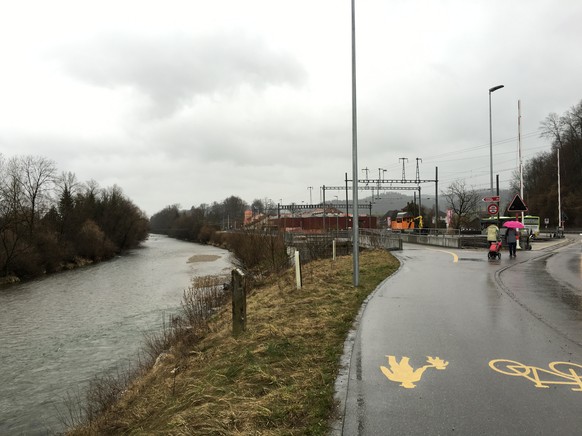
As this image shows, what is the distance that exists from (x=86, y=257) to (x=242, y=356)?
47558 millimetres

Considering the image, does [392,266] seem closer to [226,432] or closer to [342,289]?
[342,289]

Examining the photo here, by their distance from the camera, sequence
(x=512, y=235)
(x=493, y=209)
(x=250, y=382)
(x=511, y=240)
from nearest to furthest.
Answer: (x=250, y=382), (x=511, y=240), (x=512, y=235), (x=493, y=209)

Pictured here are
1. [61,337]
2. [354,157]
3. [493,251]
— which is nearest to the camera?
[354,157]

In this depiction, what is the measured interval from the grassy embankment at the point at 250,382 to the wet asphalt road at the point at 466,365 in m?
0.34

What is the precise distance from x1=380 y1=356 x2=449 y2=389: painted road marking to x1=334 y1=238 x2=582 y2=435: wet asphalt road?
12 mm

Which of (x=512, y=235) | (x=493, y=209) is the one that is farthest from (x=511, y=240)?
(x=493, y=209)

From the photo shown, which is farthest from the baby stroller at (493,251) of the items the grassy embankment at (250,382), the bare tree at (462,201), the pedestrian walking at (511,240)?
the bare tree at (462,201)

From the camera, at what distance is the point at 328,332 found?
23.8 feet

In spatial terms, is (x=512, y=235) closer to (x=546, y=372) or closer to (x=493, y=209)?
(x=493, y=209)

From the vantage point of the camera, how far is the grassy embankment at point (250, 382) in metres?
4.15

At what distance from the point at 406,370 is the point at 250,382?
6.24 feet

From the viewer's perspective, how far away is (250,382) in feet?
17.1

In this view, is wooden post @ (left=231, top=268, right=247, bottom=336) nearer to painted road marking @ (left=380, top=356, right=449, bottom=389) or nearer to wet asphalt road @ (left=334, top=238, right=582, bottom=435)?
wet asphalt road @ (left=334, top=238, right=582, bottom=435)

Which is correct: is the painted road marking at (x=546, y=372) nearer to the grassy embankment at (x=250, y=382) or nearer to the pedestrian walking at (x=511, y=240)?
the grassy embankment at (x=250, y=382)
